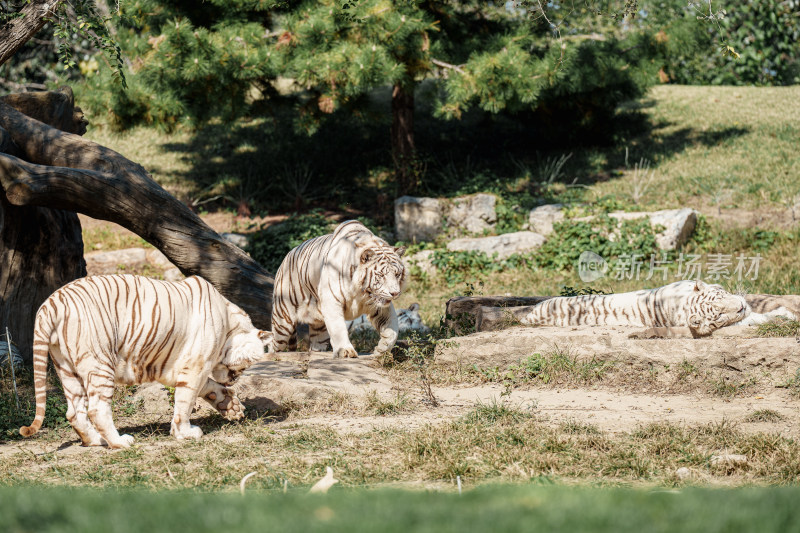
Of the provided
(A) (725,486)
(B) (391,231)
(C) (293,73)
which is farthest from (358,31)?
(A) (725,486)

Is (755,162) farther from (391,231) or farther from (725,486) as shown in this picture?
(725,486)

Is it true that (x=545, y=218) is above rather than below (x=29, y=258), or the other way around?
below

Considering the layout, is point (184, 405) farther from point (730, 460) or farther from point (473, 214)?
point (473, 214)

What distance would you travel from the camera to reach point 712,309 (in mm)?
7059

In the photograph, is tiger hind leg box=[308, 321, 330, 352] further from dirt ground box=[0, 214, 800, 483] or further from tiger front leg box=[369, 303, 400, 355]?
tiger front leg box=[369, 303, 400, 355]

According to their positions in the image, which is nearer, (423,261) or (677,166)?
(423,261)

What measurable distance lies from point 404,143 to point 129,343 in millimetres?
9736

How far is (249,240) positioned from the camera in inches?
528

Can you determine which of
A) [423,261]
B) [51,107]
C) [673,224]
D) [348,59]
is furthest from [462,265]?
[51,107]

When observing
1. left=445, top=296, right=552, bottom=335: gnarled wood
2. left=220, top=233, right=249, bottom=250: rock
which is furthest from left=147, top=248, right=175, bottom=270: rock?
left=445, top=296, right=552, bottom=335: gnarled wood

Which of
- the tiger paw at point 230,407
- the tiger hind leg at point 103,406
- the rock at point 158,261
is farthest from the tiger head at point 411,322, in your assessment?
the rock at point 158,261

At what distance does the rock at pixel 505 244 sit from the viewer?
12.1 m

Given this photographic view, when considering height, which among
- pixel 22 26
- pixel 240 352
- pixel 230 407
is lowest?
pixel 230 407

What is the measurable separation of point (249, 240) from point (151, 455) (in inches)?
349
